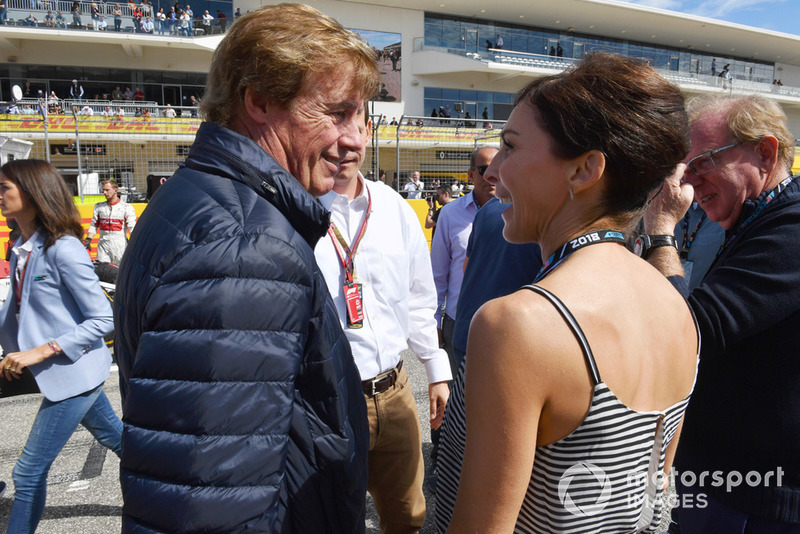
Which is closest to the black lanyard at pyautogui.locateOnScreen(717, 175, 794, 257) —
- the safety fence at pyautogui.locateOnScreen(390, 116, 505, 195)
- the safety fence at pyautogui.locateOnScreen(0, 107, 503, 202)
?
the safety fence at pyautogui.locateOnScreen(0, 107, 503, 202)

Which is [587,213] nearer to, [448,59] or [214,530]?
[214,530]

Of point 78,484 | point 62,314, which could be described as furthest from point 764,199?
point 78,484

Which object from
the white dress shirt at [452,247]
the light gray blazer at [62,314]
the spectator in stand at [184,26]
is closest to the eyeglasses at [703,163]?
the white dress shirt at [452,247]

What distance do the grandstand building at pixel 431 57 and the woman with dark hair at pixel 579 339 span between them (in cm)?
1150

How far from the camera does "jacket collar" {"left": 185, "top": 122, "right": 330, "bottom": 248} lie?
3.65 feet

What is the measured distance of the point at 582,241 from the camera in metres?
1.07

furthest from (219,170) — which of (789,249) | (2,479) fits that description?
(2,479)

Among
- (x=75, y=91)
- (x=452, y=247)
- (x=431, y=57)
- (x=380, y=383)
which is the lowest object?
(x=380, y=383)

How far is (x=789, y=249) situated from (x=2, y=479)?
422 centimetres

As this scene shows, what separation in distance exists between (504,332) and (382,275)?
4.45 feet

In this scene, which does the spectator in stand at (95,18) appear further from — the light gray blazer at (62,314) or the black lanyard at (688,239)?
the black lanyard at (688,239)

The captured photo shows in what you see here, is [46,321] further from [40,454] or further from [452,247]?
[452,247]

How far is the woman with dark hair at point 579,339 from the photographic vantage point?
0.92m

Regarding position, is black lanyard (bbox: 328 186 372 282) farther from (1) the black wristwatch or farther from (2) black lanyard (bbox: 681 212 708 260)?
(2) black lanyard (bbox: 681 212 708 260)
